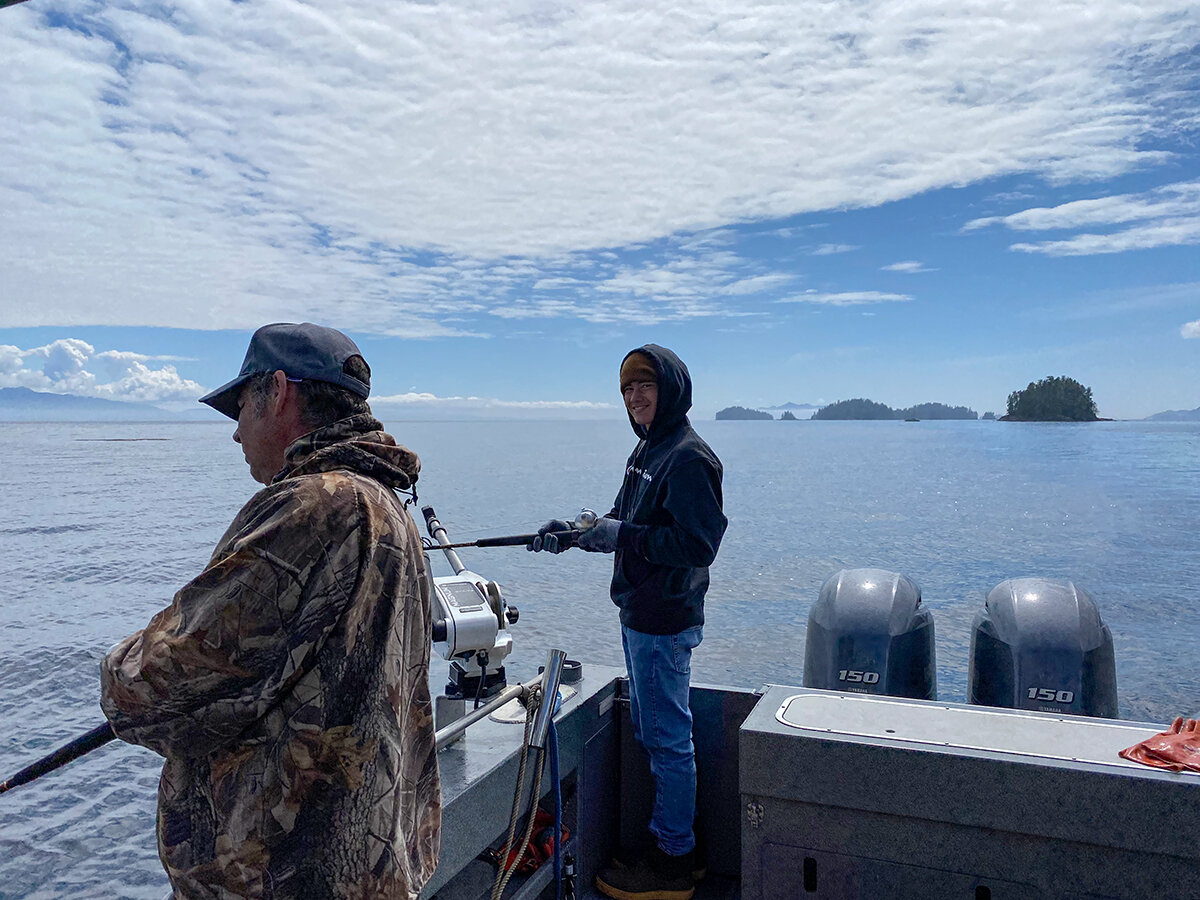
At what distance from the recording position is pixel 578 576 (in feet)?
48.2

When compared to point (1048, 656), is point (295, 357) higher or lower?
higher

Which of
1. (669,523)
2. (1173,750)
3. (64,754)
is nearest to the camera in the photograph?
(64,754)

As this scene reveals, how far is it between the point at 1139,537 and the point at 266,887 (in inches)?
896

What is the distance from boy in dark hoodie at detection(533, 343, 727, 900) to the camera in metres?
2.80

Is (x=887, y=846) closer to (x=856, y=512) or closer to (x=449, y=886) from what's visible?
(x=449, y=886)

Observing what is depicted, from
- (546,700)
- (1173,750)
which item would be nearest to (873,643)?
(1173,750)

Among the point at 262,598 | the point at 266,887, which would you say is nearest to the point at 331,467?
the point at 262,598

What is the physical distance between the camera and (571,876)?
9.52 ft

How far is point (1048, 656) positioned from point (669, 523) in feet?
4.59

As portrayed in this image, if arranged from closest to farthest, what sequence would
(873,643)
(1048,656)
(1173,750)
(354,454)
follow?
1. (354,454)
2. (1173,750)
3. (1048,656)
4. (873,643)

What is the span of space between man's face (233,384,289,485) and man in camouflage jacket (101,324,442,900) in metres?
0.07

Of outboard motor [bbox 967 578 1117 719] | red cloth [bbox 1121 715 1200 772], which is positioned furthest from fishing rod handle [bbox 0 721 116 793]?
outboard motor [bbox 967 578 1117 719]

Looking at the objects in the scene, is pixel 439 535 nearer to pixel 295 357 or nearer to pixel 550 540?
pixel 550 540

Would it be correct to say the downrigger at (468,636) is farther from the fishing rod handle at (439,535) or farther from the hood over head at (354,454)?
the hood over head at (354,454)
